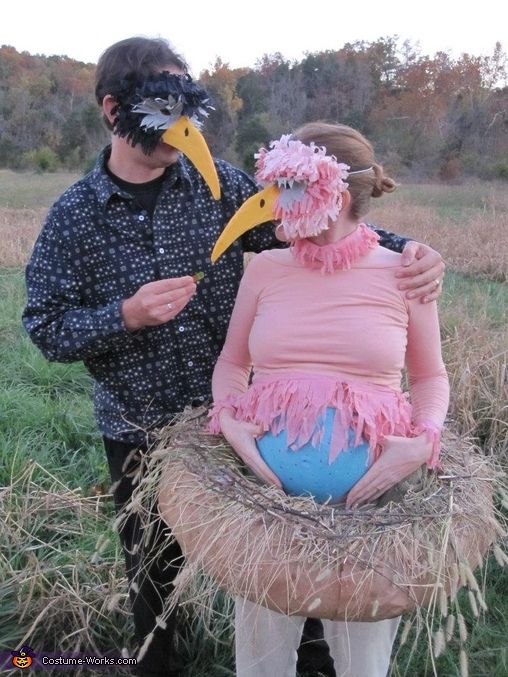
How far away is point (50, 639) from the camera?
2535 mm

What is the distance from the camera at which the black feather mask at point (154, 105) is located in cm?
178

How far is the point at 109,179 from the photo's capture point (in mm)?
1937

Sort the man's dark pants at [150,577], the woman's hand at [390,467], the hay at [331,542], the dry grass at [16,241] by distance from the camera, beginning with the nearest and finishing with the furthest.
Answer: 1. the hay at [331,542]
2. the woman's hand at [390,467]
3. the man's dark pants at [150,577]
4. the dry grass at [16,241]

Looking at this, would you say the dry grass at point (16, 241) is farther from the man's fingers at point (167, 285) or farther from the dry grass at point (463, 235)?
the man's fingers at point (167, 285)

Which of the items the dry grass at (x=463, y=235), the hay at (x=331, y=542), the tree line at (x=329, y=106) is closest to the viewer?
the hay at (x=331, y=542)

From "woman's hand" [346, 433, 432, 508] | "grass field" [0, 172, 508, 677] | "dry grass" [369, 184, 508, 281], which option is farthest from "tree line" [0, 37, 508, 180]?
"woman's hand" [346, 433, 432, 508]

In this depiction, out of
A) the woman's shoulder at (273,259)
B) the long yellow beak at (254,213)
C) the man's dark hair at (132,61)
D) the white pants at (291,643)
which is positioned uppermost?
the man's dark hair at (132,61)

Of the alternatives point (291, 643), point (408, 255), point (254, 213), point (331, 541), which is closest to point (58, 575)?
point (291, 643)

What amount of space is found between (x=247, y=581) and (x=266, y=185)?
909 mm

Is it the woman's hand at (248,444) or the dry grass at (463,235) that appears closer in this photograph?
the woman's hand at (248,444)

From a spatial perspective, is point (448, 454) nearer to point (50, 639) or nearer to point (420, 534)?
point (420, 534)

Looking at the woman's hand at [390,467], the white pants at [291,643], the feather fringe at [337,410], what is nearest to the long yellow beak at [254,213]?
the feather fringe at [337,410]

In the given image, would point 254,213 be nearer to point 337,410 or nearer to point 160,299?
point 160,299

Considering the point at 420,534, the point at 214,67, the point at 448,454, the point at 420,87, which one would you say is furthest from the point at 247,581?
the point at 420,87
